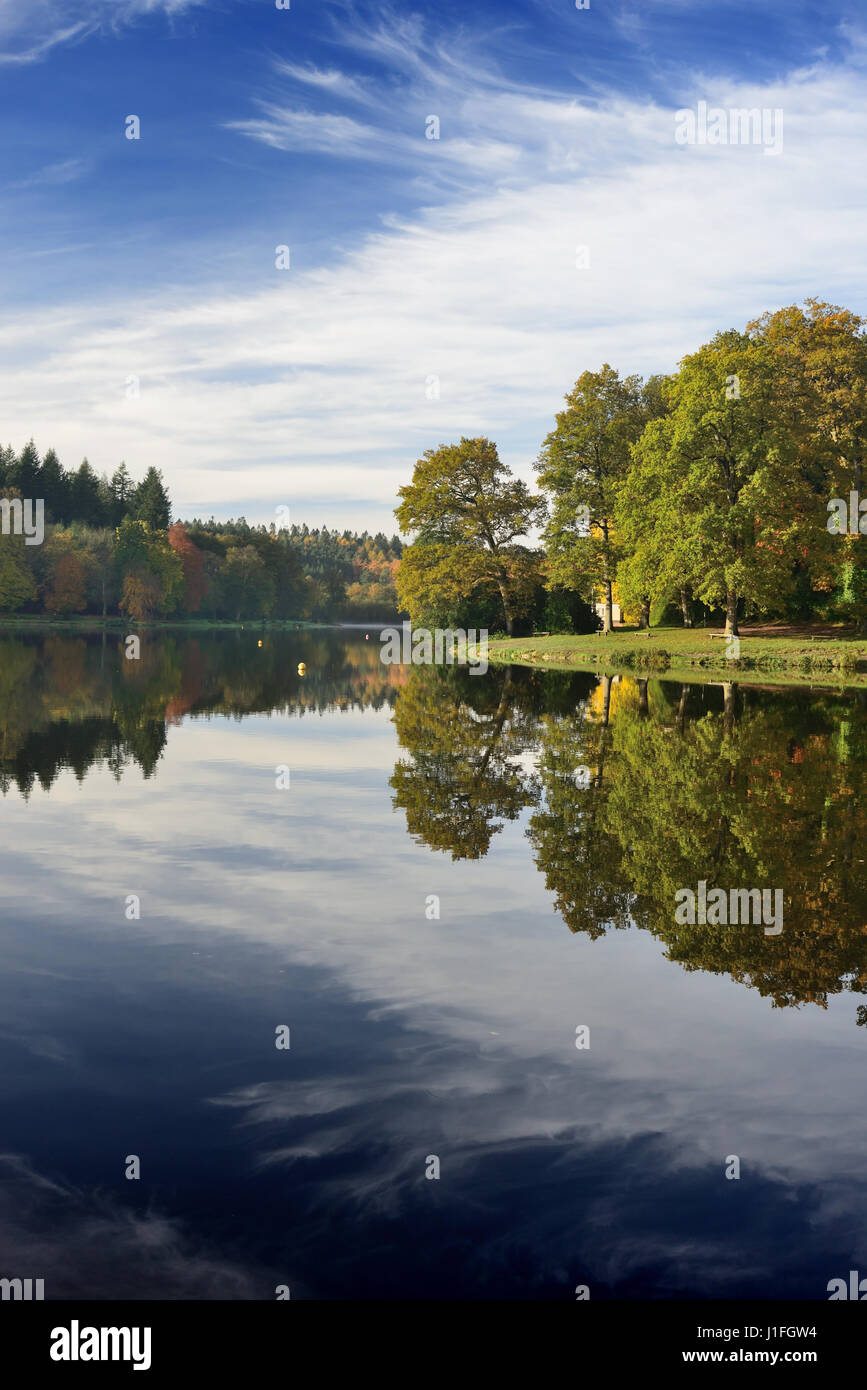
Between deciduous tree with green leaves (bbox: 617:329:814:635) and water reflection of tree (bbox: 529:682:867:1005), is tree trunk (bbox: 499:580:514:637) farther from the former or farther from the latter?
water reflection of tree (bbox: 529:682:867:1005)

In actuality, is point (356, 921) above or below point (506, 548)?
below

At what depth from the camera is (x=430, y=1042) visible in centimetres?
762

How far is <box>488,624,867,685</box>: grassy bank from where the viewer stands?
47062mm

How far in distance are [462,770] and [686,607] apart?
50.8 metres

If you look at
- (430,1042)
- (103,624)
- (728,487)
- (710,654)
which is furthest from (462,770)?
(103,624)

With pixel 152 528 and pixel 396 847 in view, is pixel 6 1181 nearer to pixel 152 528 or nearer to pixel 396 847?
pixel 396 847

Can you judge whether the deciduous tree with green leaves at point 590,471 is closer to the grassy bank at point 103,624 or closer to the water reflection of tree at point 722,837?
the water reflection of tree at point 722,837

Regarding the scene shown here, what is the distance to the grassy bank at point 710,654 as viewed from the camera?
47062 mm

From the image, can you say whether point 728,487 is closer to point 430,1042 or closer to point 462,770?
point 462,770

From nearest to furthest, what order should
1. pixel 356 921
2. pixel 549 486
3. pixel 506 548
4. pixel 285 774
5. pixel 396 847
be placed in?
pixel 356 921, pixel 396 847, pixel 285 774, pixel 549 486, pixel 506 548

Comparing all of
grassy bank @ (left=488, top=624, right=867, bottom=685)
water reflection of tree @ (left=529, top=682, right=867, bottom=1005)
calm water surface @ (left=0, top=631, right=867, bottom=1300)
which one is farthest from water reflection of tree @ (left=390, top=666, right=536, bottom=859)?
grassy bank @ (left=488, top=624, right=867, bottom=685)
